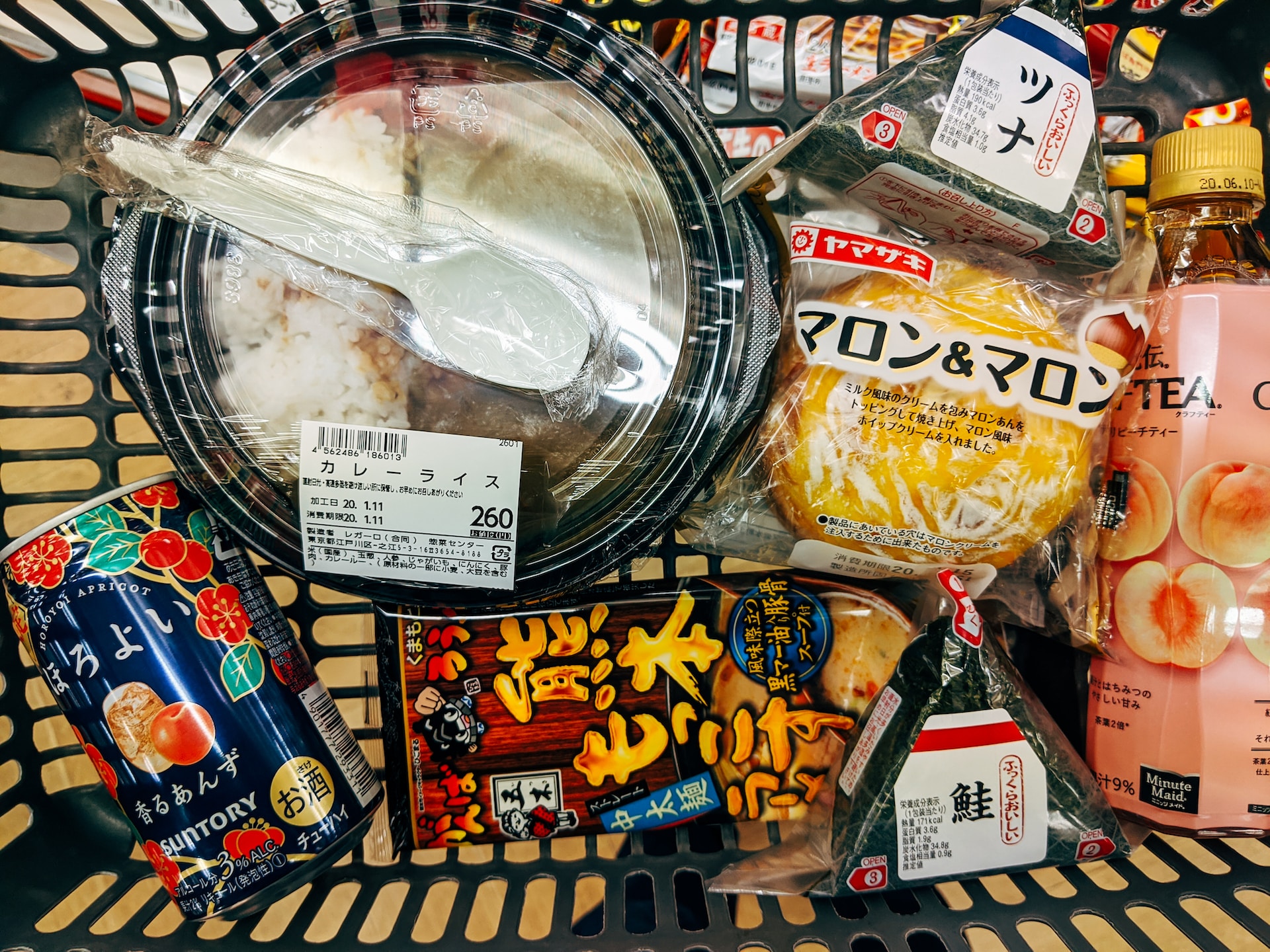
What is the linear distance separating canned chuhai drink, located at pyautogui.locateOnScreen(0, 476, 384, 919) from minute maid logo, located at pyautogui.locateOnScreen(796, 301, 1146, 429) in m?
0.59

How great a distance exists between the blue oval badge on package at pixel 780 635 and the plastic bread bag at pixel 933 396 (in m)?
0.10

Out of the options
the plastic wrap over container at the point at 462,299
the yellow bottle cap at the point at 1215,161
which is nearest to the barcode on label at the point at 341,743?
the plastic wrap over container at the point at 462,299

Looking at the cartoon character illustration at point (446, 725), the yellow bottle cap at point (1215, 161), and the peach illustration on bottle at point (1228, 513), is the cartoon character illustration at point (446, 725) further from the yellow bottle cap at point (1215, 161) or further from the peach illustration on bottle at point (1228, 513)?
the yellow bottle cap at point (1215, 161)

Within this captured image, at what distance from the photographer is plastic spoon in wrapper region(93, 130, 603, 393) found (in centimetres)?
64

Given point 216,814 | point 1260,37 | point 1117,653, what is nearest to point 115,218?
point 216,814

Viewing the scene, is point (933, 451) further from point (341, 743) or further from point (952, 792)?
point (341, 743)

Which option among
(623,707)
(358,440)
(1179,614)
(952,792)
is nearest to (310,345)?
(358,440)

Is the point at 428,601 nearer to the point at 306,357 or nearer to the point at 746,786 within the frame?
the point at 306,357

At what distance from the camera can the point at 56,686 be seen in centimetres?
65

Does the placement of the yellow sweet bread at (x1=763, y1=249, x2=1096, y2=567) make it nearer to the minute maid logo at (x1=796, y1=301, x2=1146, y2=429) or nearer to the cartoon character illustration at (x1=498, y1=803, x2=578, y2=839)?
the minute maid logo at (x1=796, y1=301, x2=1146, y2=429)

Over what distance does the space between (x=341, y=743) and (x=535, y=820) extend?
219mm

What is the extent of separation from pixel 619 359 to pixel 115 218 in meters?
0.46

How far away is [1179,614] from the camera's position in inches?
28.5

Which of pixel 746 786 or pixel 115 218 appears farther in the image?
pixel 746 786
